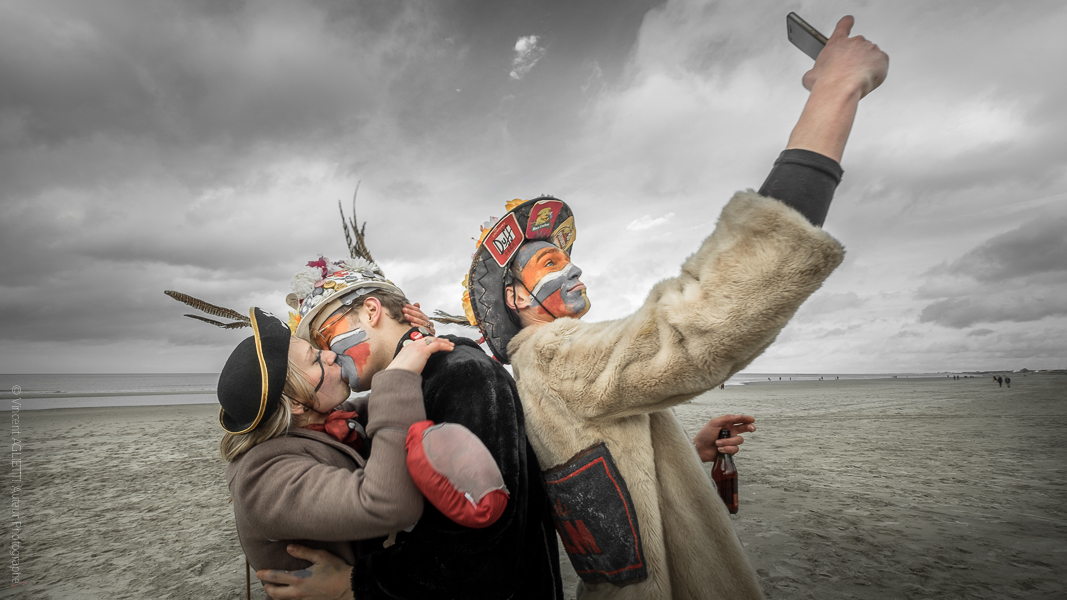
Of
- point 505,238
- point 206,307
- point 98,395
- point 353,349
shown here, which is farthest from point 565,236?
point 98,395

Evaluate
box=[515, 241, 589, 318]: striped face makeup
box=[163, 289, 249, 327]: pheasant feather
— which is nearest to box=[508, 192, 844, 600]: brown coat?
box=[515, 241, 589, 318]: striped face makeup

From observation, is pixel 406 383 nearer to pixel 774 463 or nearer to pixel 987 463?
pixel 774 463

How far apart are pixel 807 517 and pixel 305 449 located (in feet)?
23.1

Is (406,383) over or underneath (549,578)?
over

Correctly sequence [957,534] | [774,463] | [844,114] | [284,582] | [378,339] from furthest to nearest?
1. [774,463]
2. [957,534]
3. [378,339]
4. [284,582]
5. [844,114]

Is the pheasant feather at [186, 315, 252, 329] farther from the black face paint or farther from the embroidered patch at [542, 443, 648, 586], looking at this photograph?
the embroidered patch at [542, 443, 648, 586]

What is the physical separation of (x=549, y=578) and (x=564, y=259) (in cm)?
186

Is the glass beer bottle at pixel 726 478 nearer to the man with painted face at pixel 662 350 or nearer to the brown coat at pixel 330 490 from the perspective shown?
the man with painted face at pixel 662 350

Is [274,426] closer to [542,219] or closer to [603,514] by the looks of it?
[603,514]

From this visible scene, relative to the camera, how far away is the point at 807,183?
126cm

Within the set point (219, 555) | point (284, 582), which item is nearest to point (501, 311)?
point (284, 582)

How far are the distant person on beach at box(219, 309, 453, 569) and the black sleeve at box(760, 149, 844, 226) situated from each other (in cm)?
151

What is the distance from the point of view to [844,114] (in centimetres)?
130

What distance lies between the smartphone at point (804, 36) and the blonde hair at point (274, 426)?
2.53 meters
